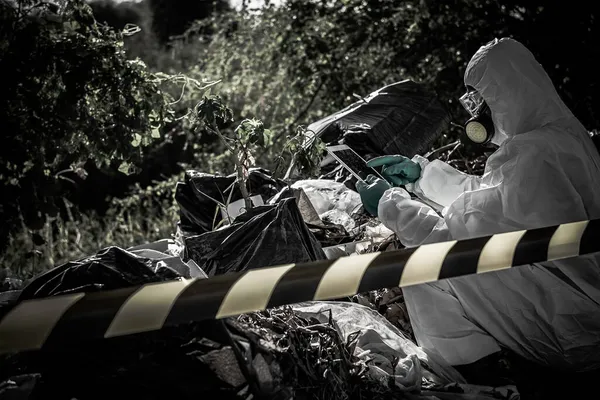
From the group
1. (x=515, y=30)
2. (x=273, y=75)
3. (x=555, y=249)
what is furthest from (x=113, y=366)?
(x=273, y=75)

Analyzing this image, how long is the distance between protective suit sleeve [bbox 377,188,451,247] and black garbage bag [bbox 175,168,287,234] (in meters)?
0.96

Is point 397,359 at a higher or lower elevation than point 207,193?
lower

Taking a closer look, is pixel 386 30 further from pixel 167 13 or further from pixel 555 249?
pixel 167 13

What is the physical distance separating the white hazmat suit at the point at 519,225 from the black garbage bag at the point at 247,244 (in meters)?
0.45

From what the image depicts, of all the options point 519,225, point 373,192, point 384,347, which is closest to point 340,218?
point 373,192

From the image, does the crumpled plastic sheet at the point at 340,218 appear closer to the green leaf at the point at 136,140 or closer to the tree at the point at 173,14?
the green leaf at the point at 136,140

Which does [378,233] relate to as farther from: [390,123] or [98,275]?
[98,275]

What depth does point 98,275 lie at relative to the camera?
2.02 metres

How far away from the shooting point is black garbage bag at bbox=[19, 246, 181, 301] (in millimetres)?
1998

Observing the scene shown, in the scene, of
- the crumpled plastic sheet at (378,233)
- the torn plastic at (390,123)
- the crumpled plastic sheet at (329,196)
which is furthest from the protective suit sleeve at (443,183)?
the torn plastic at (390,123)

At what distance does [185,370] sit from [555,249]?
1.13 meters

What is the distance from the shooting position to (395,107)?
4559 mm

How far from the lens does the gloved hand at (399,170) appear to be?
3.29m

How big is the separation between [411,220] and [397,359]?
1.76 feet
